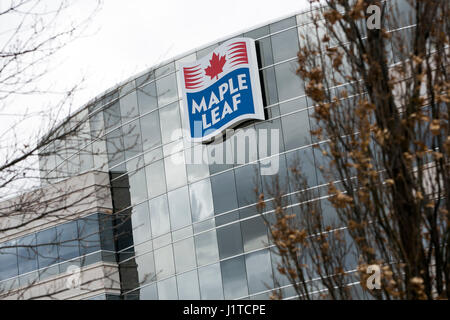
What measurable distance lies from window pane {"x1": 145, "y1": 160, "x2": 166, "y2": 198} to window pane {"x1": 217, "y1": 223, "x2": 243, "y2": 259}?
3.19 meters

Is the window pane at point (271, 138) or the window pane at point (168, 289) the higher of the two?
the window pane at point (271, 138)

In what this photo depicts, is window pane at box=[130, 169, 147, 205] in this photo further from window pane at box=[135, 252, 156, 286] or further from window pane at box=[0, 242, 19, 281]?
window pane at box=[0, 242, 19, 281]

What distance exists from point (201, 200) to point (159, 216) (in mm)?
2005

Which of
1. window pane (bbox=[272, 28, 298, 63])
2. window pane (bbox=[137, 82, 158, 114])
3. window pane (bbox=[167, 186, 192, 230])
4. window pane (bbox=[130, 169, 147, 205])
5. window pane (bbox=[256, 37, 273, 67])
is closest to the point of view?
window pane (bbox=[272, 28, 298, 63])

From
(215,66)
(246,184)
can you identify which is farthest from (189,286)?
(215,66)

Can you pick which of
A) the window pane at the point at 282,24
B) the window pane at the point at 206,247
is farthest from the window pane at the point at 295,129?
the window pane at the point at 206,247

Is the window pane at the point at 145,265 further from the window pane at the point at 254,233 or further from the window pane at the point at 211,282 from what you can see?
the window pane at the point at 254,233

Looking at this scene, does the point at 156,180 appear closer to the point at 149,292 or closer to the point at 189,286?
the point at 149,292

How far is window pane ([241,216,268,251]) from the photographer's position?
2620 centimetres

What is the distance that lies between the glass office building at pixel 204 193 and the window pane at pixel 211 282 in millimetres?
33

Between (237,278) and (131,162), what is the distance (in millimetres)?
6729

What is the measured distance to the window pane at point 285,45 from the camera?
27.3m

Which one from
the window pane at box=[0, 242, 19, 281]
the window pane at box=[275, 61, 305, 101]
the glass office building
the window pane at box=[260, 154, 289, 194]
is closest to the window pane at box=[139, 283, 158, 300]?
the glass office building
